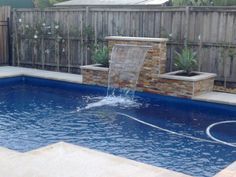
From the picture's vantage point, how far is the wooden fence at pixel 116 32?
31.9 ft

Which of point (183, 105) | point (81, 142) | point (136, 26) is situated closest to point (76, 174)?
point (81, 142)

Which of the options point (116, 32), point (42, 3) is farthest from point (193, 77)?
point (42, 3)

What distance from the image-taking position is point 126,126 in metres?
7.47

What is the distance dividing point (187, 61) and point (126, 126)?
2.96m

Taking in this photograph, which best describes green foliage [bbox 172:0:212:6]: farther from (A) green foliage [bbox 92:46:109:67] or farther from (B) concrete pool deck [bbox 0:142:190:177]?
(B) concrete pool deck [bbox 0:142:190:177]

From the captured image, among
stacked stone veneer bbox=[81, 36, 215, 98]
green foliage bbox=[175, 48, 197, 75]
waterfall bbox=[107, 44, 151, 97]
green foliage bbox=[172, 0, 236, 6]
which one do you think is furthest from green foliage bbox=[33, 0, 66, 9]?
green foliage bbox=[175, 48, 197, 75]

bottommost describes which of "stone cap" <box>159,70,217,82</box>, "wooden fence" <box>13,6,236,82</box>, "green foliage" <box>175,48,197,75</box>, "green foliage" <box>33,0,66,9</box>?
"stone cap" <box>159,70,217,82</box>

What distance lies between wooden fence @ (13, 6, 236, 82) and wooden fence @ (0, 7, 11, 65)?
34cm

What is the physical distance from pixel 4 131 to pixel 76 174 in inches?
112

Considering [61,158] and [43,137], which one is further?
[43,137]

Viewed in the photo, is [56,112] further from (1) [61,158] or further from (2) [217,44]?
(2) [217,44]

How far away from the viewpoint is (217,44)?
9.74 metres

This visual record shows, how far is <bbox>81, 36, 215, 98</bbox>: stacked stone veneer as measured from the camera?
9.12 meters

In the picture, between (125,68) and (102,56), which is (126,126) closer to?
(125,68)
